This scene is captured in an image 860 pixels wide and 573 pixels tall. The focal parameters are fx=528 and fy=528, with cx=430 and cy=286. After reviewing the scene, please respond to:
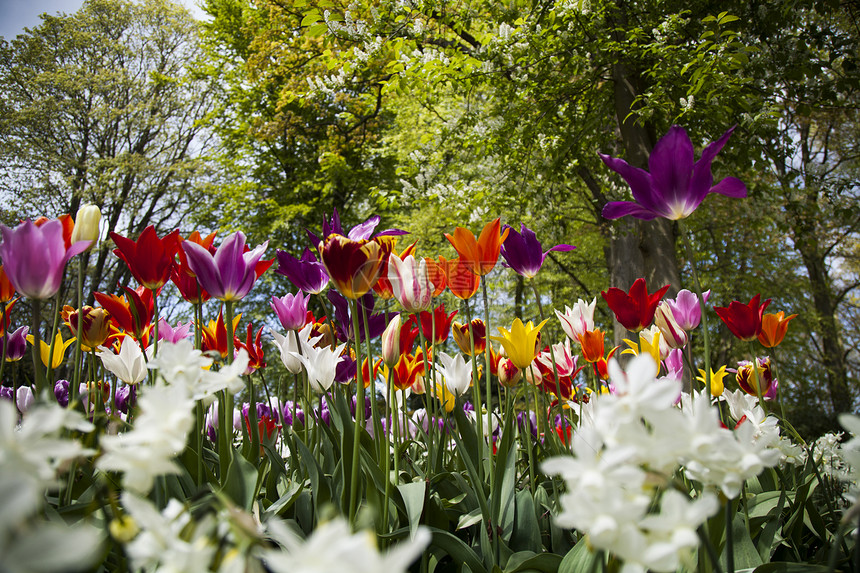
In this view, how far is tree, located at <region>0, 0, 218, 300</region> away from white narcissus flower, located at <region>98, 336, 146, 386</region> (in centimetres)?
1193

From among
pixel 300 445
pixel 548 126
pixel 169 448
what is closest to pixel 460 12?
pixel 548 126

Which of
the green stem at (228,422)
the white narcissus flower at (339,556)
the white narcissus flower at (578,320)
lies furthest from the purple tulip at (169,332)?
the white narcissus flower at (339,556)

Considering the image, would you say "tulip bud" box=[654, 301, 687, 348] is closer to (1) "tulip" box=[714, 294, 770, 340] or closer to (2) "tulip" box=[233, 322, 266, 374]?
(1) "tulip" box=[714, 294, 770, 340]

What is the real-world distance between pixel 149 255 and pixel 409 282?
2.33ft

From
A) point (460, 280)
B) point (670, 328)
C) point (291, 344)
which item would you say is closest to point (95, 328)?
point (291, 344)

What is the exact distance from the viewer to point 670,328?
71.9 inches

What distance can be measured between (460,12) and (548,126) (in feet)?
6.09

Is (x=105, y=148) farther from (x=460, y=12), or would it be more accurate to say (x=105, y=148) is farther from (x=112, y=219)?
(x=460, y=12)

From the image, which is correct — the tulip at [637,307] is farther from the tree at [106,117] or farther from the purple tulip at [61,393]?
the tree at [106,117]

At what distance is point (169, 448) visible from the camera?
0.54 metres

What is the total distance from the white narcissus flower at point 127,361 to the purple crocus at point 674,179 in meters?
1.46

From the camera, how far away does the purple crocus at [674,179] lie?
1.15 metres

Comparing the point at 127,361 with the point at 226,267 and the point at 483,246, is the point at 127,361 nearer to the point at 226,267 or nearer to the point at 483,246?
the point at 226,267

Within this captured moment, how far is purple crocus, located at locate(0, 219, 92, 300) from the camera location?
3.16 ft
